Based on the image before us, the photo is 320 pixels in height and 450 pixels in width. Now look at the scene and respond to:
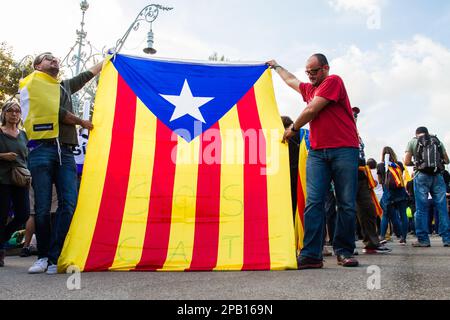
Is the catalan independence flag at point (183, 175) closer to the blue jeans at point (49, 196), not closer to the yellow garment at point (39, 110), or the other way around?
the blue jeans at point (49, 196)

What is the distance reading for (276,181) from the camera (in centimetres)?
371

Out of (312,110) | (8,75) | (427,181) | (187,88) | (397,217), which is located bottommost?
(397,217)

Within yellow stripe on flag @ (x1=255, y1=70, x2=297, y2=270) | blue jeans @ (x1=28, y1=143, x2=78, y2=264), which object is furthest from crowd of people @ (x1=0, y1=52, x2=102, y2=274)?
yellow stripe on flag @ (x1=255, y1=70, x2=297, y2=270)

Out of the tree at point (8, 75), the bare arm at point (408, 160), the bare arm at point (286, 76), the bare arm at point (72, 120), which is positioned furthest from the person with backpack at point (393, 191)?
the tree at point (8, 75)

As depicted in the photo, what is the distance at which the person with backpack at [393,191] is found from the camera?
728 centimetres

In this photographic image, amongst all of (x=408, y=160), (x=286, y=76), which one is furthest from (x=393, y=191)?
(x=286, y=76)

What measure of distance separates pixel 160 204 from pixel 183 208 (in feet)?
0.65

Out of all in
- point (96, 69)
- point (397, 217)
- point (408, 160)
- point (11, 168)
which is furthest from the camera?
point (397, 217)

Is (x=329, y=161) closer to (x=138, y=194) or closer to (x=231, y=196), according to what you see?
(x=231, y=196)

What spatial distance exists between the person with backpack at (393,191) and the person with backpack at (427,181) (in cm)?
99

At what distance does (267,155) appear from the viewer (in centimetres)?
379

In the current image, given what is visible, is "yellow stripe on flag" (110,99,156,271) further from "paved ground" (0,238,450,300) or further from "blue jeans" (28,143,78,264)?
"blue jeans" (28,143,78,264)

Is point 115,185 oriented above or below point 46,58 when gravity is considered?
below
